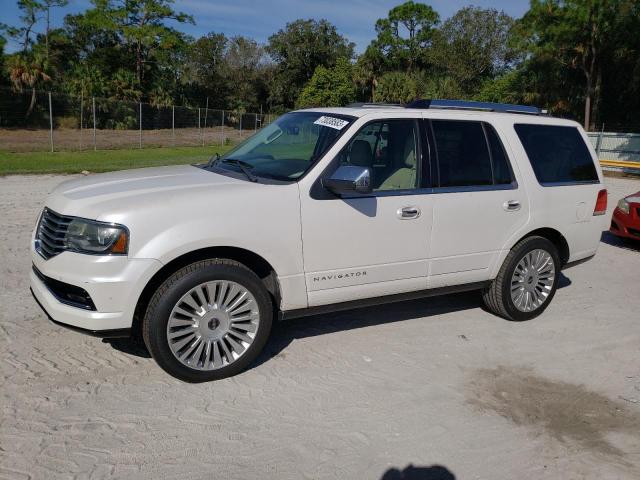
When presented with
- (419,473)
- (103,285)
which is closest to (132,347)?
(103,285)

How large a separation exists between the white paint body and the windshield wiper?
15 centimetres

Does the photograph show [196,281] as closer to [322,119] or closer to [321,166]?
[321,166]

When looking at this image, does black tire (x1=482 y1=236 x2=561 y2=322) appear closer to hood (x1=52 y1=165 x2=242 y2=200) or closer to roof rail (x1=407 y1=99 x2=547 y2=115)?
roof rail (x1=407 y1=99 x2=547 y2=115)

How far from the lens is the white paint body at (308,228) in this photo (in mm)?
3709

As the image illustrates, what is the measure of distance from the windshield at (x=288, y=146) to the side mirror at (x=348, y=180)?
242mm

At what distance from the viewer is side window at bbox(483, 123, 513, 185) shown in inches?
204

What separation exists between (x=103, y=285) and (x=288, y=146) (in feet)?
6.64

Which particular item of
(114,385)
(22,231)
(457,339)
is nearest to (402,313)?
(457,339)

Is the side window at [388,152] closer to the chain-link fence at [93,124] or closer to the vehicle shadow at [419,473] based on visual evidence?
the vehicle shadow at [419,473]

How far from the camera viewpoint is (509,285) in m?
5.41

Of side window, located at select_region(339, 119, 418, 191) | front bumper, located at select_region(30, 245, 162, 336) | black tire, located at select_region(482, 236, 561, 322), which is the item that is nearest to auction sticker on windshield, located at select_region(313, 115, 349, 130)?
side window, located at select_region(339, 119, 418, 191)

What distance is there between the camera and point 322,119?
4.82 m

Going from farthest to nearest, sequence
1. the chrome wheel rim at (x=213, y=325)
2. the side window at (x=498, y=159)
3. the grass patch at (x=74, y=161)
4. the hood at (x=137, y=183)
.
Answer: the grass patch at (x=74, y=161) < the side window at (x=498, y=159) < the hood at (x=137, y=183) < the chrome wheel rim at (x=213, y=325)

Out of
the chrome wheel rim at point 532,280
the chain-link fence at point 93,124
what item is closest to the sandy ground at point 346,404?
the chrome wheel rim at point 532,280
